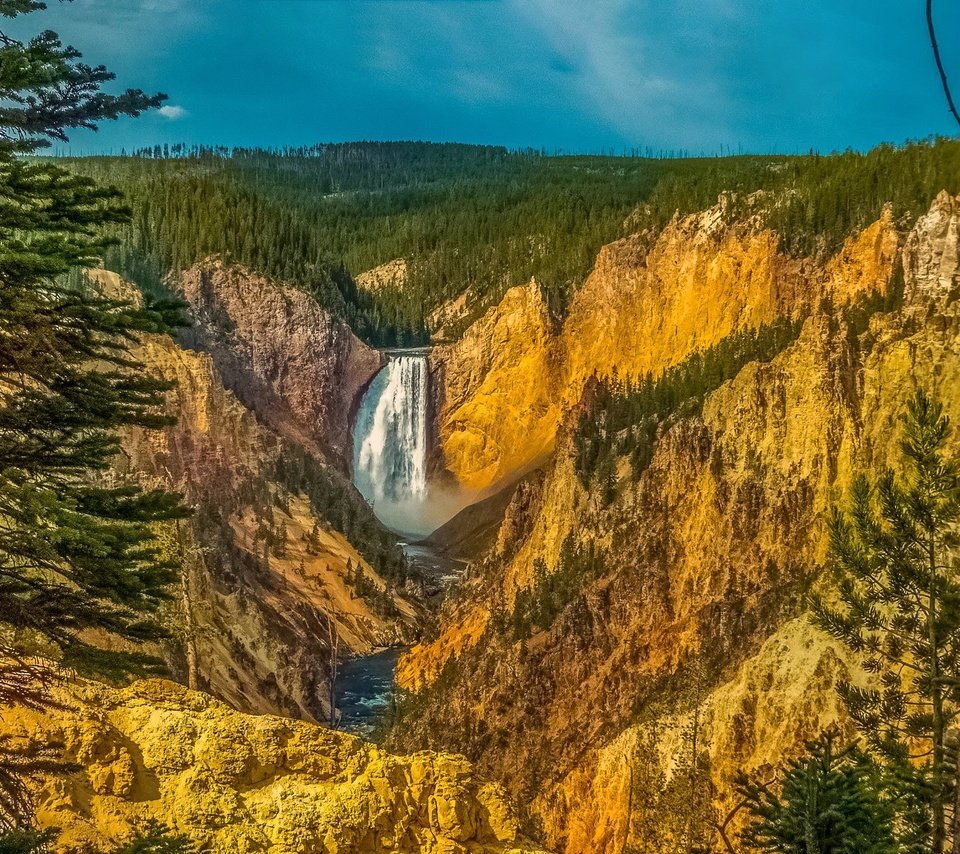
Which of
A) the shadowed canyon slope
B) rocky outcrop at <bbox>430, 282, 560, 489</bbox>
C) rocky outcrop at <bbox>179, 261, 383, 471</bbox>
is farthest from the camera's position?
rocky outcrop at <bbox>430, 282, 560, 489</bbox>

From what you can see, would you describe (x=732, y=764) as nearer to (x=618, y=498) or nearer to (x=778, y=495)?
(x=778, y=495)

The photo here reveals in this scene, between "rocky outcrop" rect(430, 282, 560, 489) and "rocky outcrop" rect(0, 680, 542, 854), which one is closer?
"rocky outcrop" rect(0, 680, 542, 854)

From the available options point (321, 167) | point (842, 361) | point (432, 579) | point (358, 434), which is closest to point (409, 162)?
point (321, 167)

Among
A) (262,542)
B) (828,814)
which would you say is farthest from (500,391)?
(828,814)

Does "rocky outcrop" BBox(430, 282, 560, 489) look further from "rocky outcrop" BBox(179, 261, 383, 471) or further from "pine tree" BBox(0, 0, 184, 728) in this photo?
"pine tree" BBox(0, 0, 184, 728)

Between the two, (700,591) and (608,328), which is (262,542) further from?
(608,328)

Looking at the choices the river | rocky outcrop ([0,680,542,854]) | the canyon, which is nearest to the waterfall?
the canyon
